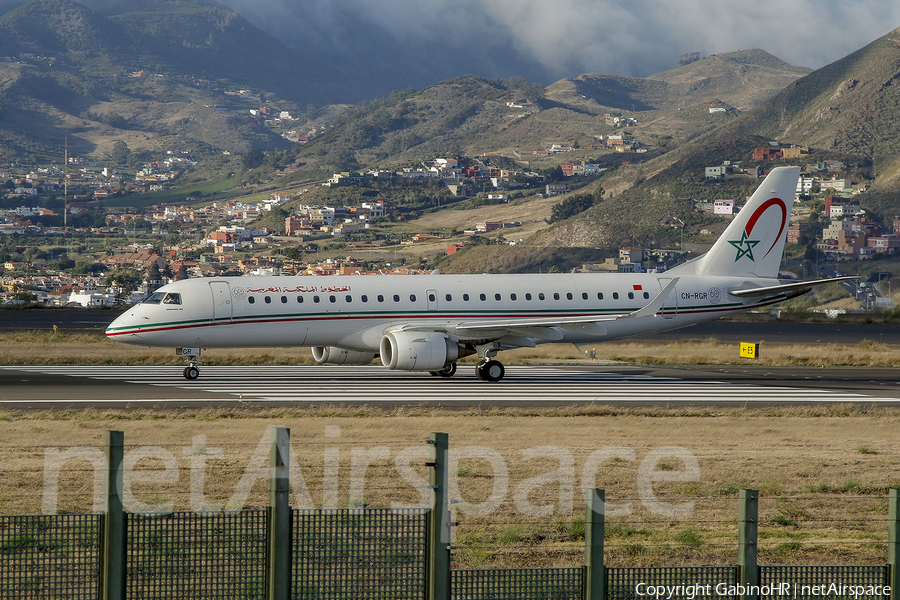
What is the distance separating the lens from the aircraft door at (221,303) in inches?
1227

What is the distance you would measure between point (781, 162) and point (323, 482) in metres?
197

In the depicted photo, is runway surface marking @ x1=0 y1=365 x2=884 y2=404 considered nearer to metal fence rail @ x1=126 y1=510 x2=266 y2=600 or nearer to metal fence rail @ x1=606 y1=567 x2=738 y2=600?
metal fence rail @ x1=126 y1=510 x2=266 y2=600

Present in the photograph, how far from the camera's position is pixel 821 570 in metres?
8.44

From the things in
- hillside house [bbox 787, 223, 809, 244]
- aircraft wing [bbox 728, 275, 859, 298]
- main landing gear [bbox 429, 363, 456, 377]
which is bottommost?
main landing gear [bbox 429, 363, 456, 377]

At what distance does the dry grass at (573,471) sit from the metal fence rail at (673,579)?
6.65 ft

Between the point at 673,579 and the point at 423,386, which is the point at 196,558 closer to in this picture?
the point at 673,579

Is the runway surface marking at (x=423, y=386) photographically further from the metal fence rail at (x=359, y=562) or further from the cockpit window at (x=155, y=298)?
the metal fence rail at (x=359, y=562)

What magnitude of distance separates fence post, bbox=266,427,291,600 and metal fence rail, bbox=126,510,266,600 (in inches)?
5.6

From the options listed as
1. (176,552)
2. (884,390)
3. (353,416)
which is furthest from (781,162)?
(176,552)

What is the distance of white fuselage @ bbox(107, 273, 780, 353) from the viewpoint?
3114 centimetres

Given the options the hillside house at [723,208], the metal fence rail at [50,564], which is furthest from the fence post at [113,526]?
the hillside house at [723,208]

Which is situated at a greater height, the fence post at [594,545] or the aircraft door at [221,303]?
the aircraft door at [221,303]

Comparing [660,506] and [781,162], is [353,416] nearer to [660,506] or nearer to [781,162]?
[660,506]

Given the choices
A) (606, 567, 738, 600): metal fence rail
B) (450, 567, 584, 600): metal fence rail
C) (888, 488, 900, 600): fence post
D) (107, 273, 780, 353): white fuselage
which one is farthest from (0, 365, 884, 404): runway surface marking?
(888, 488, 900, 600): fence post
